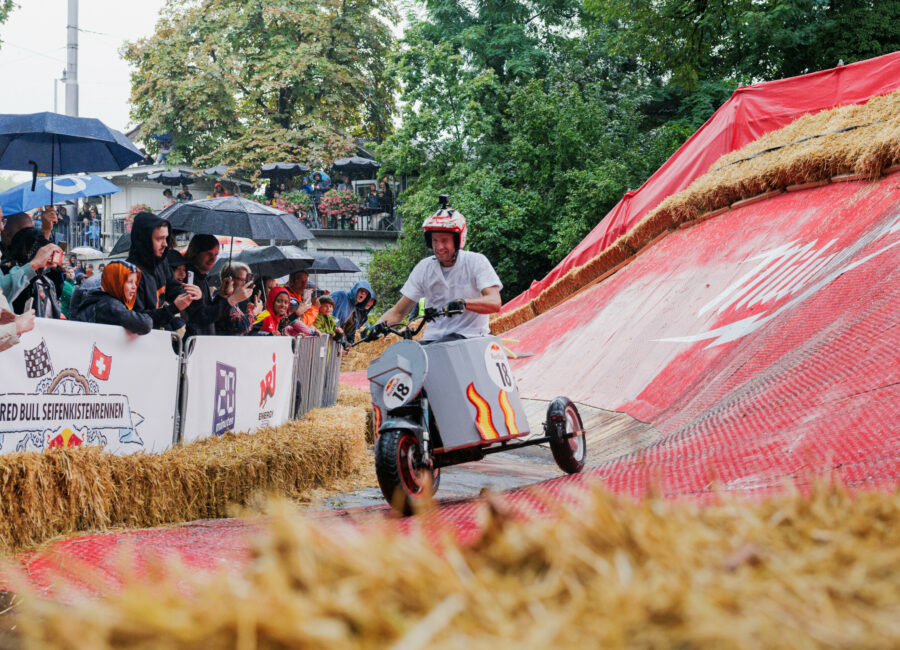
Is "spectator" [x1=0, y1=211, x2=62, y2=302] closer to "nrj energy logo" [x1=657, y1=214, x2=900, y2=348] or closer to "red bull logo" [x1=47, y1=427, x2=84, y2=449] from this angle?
"red bull logo" [x1=47, y1=427, x2=84, y2=449]

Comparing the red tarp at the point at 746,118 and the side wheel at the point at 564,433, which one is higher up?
the red tarp at the point at 746,118

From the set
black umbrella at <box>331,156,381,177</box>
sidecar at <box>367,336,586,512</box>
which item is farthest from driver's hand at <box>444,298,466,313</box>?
black umbrella at <box>331,156,381,177</box>

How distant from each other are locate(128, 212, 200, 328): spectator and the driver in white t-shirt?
1.93m

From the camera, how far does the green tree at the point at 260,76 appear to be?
3984 centimetres

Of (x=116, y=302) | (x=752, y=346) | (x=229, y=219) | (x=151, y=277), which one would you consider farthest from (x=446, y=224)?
(x=229, y=219)

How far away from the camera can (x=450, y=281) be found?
20.7ft

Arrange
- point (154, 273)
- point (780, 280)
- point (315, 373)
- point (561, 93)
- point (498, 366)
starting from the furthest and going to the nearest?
point (561, 93), point (315, 373), point (780, 280), point (154, 273), point (498, 366)

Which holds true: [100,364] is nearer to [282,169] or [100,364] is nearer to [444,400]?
[444,400]

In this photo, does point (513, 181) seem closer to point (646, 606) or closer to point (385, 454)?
point (385, 454)

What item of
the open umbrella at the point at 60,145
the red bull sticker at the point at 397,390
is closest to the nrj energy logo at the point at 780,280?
the red bull sticker at the point at 397,390

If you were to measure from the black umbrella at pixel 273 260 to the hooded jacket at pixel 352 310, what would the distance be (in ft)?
10.4

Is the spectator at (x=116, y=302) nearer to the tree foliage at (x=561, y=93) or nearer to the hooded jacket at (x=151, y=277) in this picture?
the hooded jacket at (x=151, y=277)

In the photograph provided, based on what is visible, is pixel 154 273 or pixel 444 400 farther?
pixel 154 273

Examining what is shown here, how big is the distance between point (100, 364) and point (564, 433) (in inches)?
131
